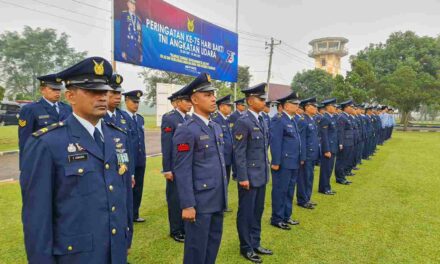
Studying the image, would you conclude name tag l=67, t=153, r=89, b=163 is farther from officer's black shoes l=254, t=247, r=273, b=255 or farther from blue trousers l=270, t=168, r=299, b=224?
blue trousers l=270, t=168, r=299, b=224

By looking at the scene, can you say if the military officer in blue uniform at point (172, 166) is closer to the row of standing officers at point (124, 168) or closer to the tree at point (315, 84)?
the row of standing officers at point (124, 168)

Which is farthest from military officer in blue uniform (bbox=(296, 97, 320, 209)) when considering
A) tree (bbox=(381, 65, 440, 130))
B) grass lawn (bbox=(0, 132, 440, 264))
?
tree (bbox=(381, 65, 440, 130))

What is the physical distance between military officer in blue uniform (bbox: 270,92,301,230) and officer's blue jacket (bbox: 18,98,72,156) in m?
3.37

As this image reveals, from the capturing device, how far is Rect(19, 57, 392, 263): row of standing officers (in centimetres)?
161

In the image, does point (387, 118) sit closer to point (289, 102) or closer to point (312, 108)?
point (312, 108)

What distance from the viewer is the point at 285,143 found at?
15.7 ft

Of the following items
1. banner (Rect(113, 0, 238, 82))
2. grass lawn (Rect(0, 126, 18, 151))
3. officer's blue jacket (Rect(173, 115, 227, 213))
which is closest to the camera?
officer's blue jacket (Rect(173, 115, 227, 213))

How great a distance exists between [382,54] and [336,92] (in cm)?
1337

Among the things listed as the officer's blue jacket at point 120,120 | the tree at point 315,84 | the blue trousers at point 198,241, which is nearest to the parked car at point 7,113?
the officer's blue jacket at point 120,120

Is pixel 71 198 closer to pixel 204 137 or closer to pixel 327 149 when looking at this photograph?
pixel 204 137

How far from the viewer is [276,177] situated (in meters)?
4.67

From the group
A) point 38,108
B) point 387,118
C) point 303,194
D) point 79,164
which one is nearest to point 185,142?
point 79,164

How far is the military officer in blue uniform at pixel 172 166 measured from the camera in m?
4.21

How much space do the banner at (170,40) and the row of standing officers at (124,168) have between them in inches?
276
